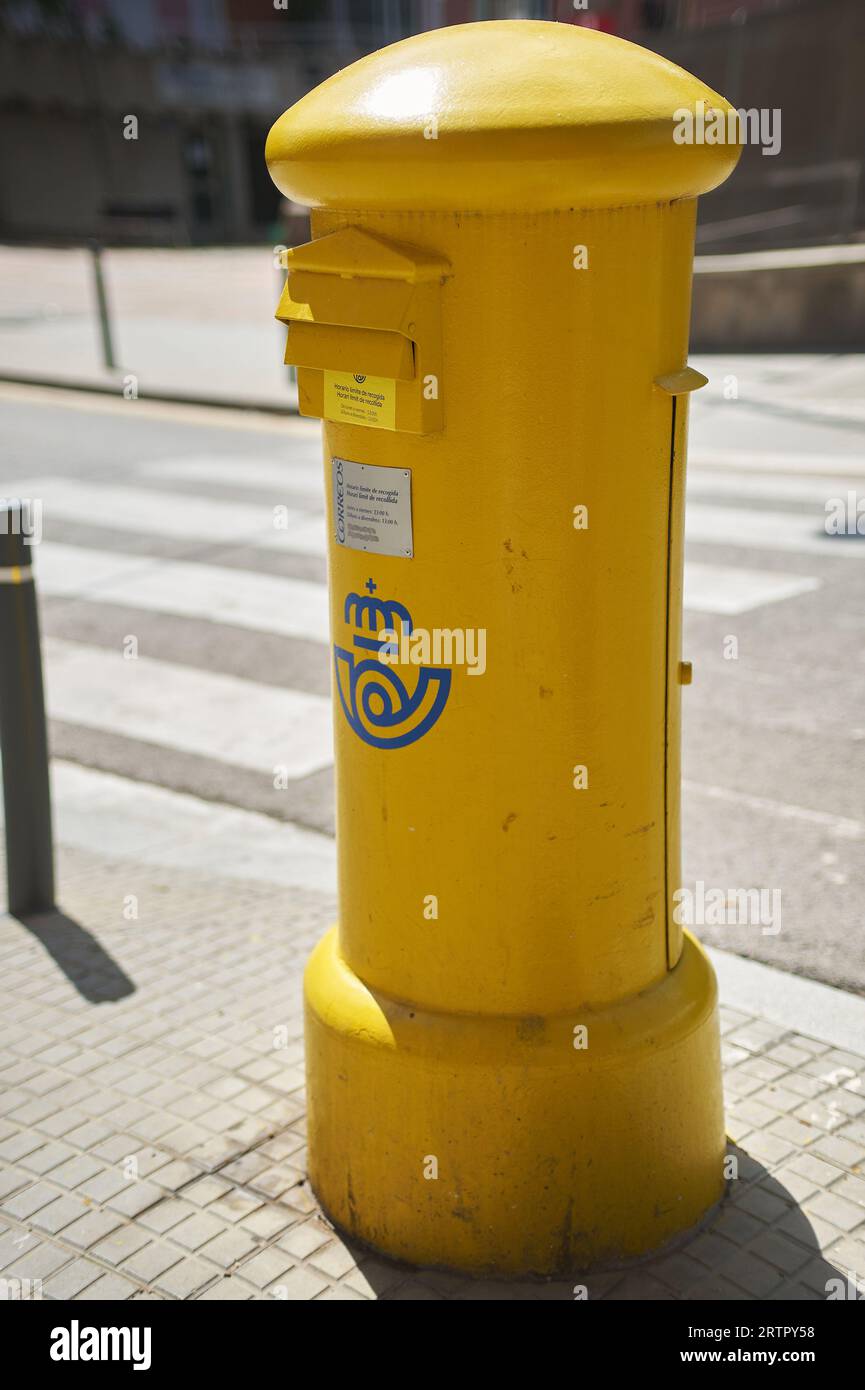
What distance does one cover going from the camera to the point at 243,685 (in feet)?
21.5

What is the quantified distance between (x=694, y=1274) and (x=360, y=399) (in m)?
1.82

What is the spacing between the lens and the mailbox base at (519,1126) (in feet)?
8.77

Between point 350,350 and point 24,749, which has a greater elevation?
point 350,350

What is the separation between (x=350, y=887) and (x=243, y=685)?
3.77m

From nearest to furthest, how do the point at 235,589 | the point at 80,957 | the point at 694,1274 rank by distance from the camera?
the point at 694,1274 < the point at 80,957 < the point at 235,589

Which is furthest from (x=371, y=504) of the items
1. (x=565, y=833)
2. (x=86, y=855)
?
(x=86, y=855)

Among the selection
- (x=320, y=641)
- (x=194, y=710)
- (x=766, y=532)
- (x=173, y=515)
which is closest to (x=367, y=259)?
(x=194, y=710)

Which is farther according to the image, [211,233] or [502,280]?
[211,233]

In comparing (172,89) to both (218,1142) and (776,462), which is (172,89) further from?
(218,1142)

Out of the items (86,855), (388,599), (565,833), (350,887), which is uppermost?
(388,599)

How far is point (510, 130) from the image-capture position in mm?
2225

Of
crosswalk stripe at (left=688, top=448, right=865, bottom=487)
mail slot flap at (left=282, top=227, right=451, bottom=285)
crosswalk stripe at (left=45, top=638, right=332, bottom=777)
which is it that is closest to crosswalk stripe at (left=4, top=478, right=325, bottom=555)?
crosswalk stripe at (left=45, top=638, right=332, bottom=777)

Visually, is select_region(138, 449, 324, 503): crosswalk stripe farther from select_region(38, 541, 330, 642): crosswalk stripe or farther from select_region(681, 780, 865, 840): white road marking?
select_region(681, 780, 865, 840): white road marking

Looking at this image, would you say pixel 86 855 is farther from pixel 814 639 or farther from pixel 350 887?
pixel 814 639
